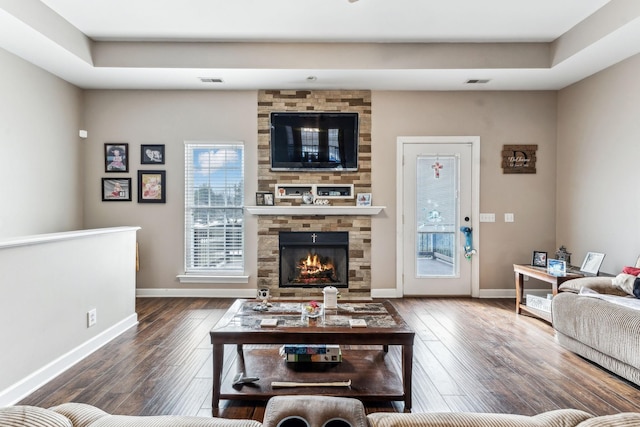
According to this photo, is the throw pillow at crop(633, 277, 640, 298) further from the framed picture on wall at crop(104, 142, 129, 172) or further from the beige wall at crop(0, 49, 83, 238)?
the beige wall at crop(0, 49, 83, 238)

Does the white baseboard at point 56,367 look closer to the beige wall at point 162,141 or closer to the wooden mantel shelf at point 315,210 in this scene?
the beige wall at point 162,141

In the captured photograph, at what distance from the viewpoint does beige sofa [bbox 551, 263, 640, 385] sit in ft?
8.04

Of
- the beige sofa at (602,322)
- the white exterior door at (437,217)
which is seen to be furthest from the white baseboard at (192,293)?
the beige sofa at (602,322)

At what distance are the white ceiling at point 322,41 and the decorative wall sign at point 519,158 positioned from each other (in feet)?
2.65

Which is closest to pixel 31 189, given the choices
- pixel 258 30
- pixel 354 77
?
pixel 258 30

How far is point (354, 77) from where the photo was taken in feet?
14.1

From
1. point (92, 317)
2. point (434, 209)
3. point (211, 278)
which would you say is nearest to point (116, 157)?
point (211, 278)

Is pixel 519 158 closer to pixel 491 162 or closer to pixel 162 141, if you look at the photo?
pixel 491 162

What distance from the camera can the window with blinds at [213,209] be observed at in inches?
191

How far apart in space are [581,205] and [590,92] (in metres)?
1.33

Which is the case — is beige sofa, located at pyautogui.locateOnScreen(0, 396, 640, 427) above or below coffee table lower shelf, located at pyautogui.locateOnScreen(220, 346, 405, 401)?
above

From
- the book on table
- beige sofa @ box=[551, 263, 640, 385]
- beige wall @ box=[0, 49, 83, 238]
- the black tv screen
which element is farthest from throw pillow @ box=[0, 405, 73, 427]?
the black tv screen

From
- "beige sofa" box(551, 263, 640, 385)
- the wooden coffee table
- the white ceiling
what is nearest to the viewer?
the wooden coffee table

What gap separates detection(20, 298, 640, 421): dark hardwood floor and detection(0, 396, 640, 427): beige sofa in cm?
132
